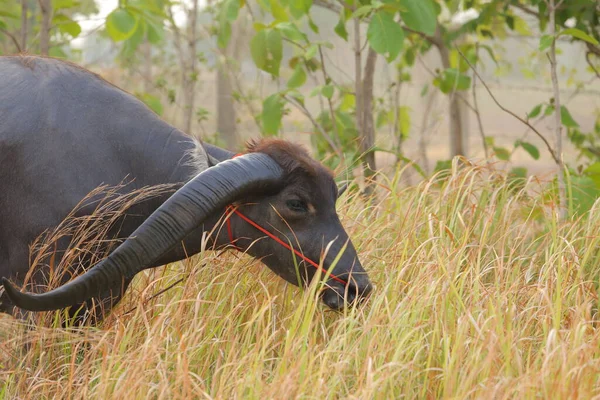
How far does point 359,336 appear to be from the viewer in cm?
347

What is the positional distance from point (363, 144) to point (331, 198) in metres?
2.50

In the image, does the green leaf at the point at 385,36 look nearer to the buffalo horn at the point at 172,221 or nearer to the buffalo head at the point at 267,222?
the buffalo head at the point at 267,222

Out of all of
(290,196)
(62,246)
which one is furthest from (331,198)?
(62,246)

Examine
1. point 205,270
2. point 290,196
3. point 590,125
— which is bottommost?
point 590,125

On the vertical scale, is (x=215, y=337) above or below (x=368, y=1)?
below

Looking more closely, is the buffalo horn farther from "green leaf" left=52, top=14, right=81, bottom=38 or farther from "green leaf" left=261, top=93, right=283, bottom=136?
"green leaf" left=52, top=14, right=81, bottom=38

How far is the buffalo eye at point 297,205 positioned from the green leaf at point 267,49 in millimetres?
1866

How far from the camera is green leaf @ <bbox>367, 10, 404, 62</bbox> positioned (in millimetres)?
4746

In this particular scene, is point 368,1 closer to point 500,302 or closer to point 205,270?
point 205,270

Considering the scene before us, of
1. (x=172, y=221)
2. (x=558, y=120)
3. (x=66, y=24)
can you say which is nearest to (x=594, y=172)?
(x=558, y=120)

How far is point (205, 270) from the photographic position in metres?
4.15

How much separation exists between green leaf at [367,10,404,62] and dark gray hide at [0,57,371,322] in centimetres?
145

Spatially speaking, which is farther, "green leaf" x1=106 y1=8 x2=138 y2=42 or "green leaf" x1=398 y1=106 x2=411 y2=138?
"green leaf" x1=398 y1=106 x2=411 y2=138

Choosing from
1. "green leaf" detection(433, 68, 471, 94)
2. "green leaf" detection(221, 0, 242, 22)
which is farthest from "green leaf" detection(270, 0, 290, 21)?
"green leaf" detection(433, 68, 471, 94)
